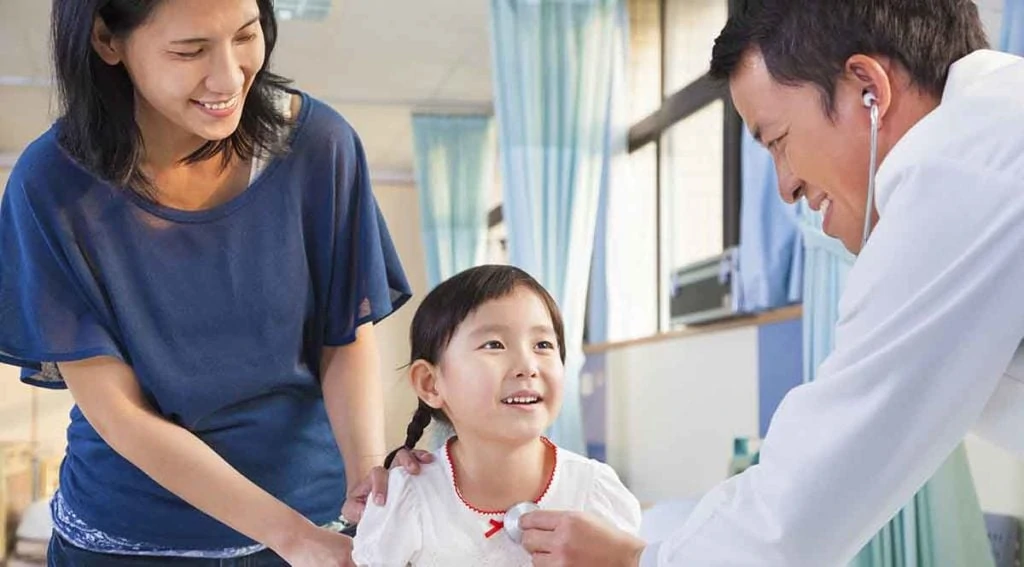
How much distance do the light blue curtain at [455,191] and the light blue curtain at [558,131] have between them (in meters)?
2.28

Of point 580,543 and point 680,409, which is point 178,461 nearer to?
point 580,543

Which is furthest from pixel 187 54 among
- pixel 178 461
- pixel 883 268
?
pixel 883 268

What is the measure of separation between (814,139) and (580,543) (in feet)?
1.52

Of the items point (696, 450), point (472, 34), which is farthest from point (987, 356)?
point (472, 34)

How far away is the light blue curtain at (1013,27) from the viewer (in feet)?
8.41

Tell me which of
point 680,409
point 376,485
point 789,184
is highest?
point 789,184

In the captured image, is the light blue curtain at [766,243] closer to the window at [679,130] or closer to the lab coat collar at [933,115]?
the window at [679,130]

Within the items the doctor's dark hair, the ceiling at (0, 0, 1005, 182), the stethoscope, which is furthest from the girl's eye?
the ceiling at (0, 0, 1005, 182)

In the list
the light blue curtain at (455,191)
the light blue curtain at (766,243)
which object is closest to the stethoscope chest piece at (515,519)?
the light blue curtain at (766,243)

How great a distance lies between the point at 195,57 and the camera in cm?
133

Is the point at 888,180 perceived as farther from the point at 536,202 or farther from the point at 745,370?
the point at 536,202

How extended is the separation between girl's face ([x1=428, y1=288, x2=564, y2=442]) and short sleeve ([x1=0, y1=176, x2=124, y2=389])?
387 millimetres

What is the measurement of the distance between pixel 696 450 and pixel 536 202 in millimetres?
1332

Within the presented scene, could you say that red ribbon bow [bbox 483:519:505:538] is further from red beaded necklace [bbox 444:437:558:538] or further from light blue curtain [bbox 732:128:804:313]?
light blue curtain [bbox 732:128:804:313]
